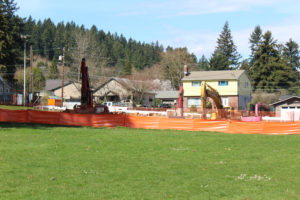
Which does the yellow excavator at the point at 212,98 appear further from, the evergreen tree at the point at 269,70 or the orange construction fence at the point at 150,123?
the evergreen tree at the point at 269,70

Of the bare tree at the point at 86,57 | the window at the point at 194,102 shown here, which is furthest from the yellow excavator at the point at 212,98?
the bare tree at the point at 86,57

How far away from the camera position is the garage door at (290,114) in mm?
43938

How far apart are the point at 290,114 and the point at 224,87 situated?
1851cm

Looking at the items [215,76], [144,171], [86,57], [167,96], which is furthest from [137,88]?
[144,171]

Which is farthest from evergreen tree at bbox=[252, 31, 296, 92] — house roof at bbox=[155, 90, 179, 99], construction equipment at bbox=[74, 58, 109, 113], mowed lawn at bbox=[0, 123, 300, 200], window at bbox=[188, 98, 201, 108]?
mowed lawn at bbox=[0, 123, 300, 200]

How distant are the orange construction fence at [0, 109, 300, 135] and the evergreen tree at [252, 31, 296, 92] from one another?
2152 inches

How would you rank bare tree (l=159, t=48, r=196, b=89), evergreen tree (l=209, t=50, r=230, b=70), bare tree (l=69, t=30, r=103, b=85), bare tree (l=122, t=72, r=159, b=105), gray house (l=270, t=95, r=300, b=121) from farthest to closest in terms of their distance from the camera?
bare tree (l=159, t=48, r=196, b=89) → evergreen tree (l=209, t=50, r=230, b=70) → bare tree (l=122, t=72, r=159, b=105) → bare tree (l=69, t=30, r=103, b=85) → gray house (l=270, t=95, r=300, b=121)

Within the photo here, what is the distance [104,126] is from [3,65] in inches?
1429

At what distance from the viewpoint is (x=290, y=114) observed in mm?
45031

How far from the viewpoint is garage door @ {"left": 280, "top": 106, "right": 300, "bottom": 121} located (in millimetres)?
43938

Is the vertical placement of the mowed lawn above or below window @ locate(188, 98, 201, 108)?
below

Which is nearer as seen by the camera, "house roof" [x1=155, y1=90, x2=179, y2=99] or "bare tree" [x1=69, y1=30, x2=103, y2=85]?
"bare tree" [x1=69, y1=30, x2=103, y2=85]

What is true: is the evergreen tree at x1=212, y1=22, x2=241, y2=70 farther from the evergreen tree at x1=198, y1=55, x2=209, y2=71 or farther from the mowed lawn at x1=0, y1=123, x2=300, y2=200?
the mowed lawn at x1=0, y1=123, x2=300, y2=200

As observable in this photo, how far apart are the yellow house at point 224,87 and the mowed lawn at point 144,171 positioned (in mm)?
43842
